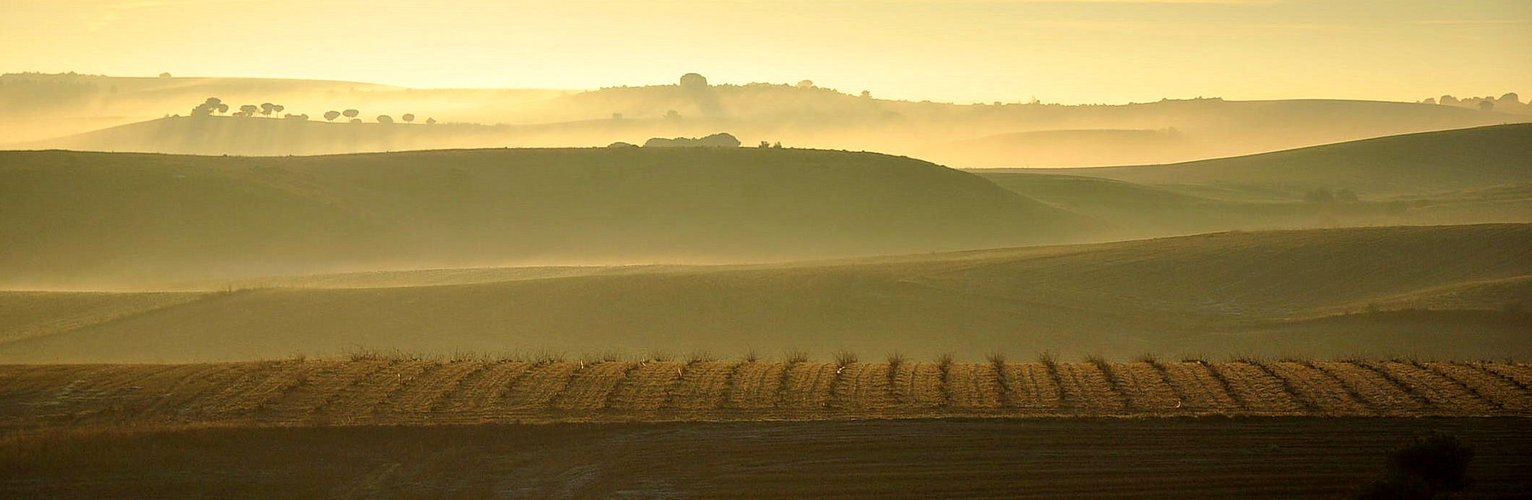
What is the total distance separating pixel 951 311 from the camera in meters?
40.4

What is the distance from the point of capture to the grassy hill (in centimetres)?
3531

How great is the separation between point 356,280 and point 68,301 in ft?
45.7

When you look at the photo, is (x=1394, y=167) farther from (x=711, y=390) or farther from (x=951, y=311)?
(x=711, y=390)

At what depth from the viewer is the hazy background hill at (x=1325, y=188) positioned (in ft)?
320

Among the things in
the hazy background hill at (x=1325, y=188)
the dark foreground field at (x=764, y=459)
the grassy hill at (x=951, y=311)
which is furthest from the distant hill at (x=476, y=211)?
the dark foreground field at (x=764, y=459)

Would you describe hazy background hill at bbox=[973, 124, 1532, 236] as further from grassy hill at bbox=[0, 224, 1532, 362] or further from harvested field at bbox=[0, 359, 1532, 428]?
harvested field at bbox=[0, 359, 1532, 428]

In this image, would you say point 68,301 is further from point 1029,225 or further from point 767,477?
point 1029,225

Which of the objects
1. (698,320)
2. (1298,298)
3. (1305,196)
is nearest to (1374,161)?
(1305,196)

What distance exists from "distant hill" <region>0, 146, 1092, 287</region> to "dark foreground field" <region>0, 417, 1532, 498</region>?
50719 mm

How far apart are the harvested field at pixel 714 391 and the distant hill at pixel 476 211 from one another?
47.1m

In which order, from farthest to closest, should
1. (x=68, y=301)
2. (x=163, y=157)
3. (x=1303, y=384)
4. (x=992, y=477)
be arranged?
1. (x=163, y=157)
2. (x=68, y=301)
3. (x=1303, y=384)
4. (x=992, y=477)

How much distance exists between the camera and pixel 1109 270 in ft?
155

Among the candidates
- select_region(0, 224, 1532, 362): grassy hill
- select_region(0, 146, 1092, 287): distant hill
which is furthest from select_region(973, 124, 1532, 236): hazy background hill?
select_region(0, 224, 1532, 362): grassy hill

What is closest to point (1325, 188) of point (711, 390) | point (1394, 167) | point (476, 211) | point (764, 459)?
point (1394, 167)
